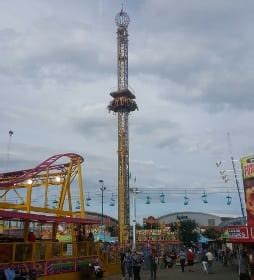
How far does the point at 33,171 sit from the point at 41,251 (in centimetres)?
980

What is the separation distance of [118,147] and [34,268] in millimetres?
66094

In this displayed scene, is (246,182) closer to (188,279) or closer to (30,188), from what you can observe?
(188,279)

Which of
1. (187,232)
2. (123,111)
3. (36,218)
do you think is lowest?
(36,218)

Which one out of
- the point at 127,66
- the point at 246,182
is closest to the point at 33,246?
the point at 246,182

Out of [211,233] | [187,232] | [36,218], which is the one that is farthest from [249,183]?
[211,233]

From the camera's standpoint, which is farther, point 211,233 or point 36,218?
point 211,233

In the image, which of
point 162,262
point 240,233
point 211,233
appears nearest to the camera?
→ point 240,233

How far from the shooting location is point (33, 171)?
105ft

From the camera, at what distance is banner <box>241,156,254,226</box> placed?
36.1 meters

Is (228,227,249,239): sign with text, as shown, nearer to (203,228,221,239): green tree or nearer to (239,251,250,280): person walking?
(239,251,250,280): person walking

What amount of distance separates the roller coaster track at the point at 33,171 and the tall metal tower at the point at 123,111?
158ft

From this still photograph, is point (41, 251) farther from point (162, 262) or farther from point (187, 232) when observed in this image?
point (187, 232)

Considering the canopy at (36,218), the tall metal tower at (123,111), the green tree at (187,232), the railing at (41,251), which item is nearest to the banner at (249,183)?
the canopy at (36,218)

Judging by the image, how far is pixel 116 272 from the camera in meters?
32.0
